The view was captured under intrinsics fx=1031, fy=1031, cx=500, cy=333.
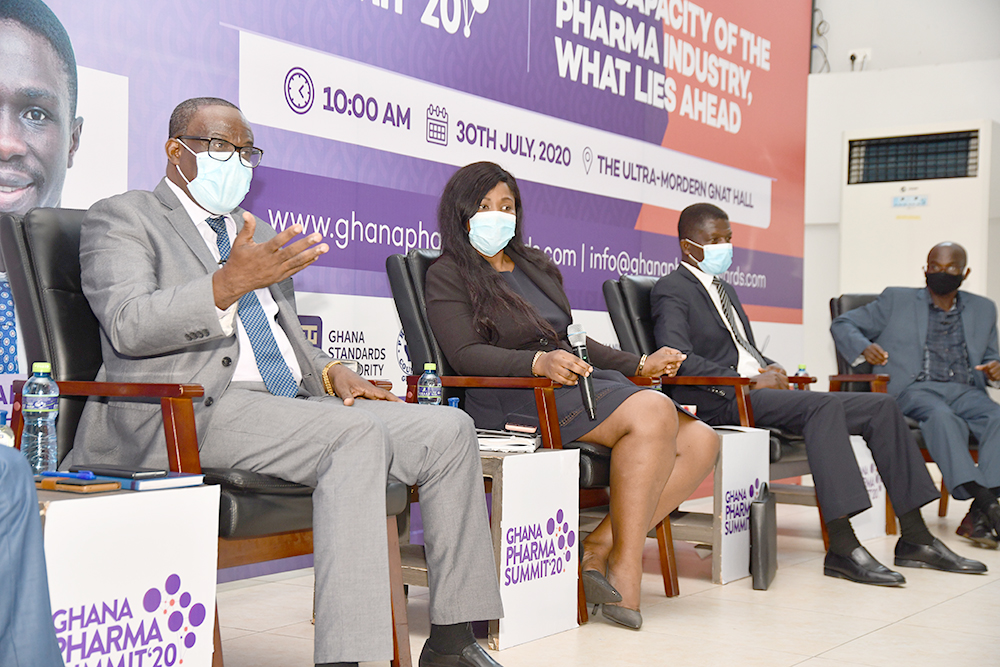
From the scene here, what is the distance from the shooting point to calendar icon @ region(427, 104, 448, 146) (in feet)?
12.1

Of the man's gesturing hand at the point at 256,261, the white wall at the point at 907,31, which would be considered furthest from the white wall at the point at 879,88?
the man's gesturing hand at the point at 256,261

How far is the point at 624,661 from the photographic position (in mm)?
2359

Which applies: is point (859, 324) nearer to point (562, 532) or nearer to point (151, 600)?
point (562, 532)

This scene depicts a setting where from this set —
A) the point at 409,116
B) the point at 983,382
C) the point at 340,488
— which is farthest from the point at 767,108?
the point at 340,488

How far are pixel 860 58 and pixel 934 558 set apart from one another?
4.90 meters

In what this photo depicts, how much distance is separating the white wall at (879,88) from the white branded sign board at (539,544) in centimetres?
472

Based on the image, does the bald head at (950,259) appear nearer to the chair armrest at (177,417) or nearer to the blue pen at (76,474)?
the chair armrest at (177,417)

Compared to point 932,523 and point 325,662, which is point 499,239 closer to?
point 325,662

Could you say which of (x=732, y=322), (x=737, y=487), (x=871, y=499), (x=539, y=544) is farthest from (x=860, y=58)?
(x=539, y=544)

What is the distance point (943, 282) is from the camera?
4.45m

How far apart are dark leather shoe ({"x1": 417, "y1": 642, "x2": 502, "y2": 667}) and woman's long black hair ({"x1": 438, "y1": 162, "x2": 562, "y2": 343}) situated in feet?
3.19

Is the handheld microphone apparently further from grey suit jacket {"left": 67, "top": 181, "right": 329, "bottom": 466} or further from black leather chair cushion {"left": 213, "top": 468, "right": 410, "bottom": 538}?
grey suit jacket {"left": 67, "top": 181, "right": 329, "bottom": 466}

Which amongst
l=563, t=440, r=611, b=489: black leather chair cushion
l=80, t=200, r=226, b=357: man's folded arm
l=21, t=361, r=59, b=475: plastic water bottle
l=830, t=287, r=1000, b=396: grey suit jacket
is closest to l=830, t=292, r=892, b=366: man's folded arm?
l=830, t=287, r=1000, b=396: grey suit jacket

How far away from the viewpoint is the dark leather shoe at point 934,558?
11.4 feet
